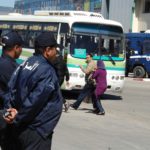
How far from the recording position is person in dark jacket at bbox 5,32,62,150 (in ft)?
16.0

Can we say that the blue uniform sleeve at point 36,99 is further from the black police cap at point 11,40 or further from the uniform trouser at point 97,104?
the uniform trouser at point 97,104

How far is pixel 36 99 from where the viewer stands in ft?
15.9

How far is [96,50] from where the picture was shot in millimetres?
19641

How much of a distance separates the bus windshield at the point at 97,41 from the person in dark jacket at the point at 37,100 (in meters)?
13.9

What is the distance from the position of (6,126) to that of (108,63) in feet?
48.3

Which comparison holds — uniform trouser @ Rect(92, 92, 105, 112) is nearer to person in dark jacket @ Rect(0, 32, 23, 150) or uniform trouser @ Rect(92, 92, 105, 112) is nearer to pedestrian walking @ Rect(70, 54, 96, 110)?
pedestrian walking @ Rect(70, 54, 96, 110)

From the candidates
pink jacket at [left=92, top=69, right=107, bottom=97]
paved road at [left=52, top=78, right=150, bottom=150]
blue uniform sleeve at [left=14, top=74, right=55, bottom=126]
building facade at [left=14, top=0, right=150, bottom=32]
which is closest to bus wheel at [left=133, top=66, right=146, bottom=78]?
paved road at [left=52, top=78, right=150, bottom=150]

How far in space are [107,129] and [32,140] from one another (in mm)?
7414

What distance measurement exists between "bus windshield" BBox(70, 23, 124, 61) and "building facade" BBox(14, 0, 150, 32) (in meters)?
30.1

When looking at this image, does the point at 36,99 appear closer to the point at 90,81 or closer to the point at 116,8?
the point at 90,81

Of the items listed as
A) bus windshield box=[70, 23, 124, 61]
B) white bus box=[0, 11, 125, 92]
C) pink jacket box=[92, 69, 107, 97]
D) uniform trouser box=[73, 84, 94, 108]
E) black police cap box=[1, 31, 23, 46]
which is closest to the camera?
black police cap box=[1, 31, 23, 46]

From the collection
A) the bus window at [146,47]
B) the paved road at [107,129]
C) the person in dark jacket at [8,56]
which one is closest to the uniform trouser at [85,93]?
the paved road at [107,129]

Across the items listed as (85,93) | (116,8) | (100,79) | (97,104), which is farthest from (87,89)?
(116,8)

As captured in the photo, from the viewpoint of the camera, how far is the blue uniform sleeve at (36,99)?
485cm
